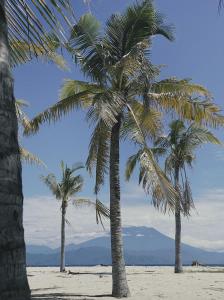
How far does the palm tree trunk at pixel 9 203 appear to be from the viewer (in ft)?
11.0

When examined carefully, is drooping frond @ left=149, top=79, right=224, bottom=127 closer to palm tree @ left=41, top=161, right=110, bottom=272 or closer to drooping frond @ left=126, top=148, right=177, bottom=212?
drooping frond @ left=126, top=148, right=177, bottom=212

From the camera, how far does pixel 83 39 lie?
1638cm

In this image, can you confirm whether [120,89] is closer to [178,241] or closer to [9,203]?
[9,203]

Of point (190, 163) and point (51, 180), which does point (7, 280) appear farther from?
point (51, 180)

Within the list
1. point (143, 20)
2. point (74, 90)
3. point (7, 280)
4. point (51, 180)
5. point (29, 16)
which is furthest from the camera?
point (51, 180)

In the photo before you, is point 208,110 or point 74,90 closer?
point 208,110

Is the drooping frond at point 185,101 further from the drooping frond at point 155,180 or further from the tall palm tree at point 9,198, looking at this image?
the tall palm tree at point 9,198

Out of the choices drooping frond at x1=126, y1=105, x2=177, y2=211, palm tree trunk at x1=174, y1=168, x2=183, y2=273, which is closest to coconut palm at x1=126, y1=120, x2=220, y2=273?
palm tree trunk at x1=174, y1=168, x2=183, y2=273

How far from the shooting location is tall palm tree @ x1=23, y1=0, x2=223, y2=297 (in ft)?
51.9

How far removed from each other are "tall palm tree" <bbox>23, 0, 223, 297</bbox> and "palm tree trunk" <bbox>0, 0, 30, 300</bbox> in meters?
11.5

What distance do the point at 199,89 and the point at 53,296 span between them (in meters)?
8.04

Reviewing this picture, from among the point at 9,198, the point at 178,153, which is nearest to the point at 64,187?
the point at 178,153

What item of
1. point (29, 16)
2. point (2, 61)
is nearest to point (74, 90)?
point (29, 16)

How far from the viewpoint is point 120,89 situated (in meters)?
16.3
